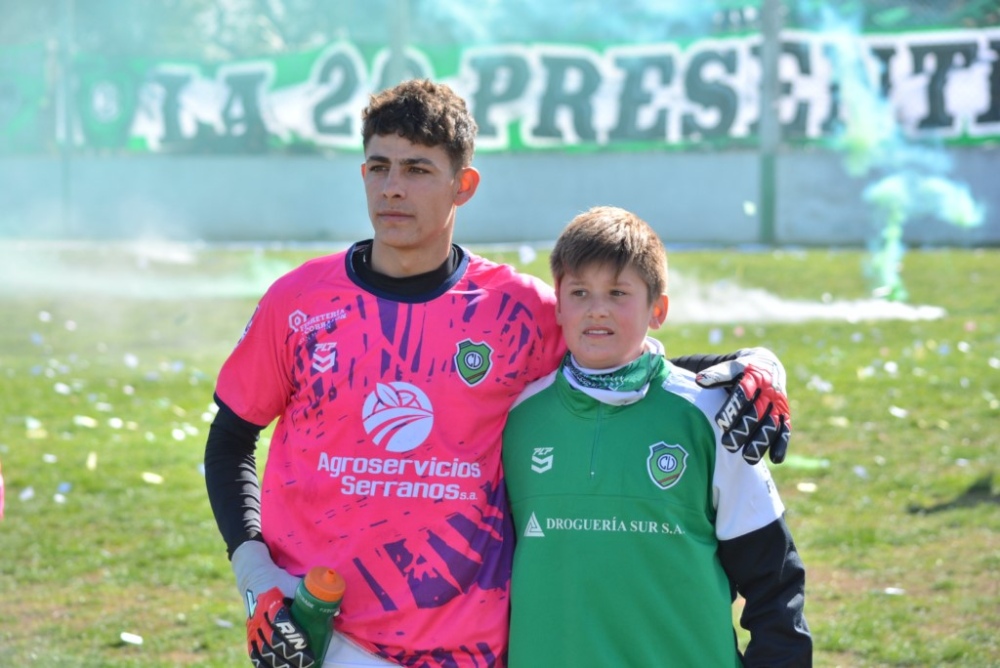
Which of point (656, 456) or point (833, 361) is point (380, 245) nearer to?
point (656, 456)

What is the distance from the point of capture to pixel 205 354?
11422 millimetres

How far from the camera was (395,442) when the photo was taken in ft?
9.57

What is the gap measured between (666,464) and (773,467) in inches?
207

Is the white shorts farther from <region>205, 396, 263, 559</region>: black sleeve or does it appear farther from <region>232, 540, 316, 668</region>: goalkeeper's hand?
<region>205, 396, 263, 559</region>: black sleeve

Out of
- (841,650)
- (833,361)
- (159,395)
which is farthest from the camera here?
(833,361)

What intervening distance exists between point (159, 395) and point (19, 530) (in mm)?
A: 3086

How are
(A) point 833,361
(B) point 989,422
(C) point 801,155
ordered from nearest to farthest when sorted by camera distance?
(B) point 989,422 < (A) point 833,361 < (C) point 801,155

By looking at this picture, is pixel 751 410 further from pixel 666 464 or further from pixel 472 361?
pixel 472 361

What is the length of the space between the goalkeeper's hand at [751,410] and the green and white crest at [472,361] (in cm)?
48

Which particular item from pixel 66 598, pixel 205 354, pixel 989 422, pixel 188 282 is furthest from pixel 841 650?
pixel 188 282

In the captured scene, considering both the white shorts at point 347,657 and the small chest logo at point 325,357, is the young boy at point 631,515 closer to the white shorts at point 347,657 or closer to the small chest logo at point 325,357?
the white shorts at point 347,657

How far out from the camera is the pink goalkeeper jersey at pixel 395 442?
9.46 ft

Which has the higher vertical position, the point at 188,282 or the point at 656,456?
the point at 656,456

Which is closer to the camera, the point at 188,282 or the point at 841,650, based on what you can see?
the point at 841,650
